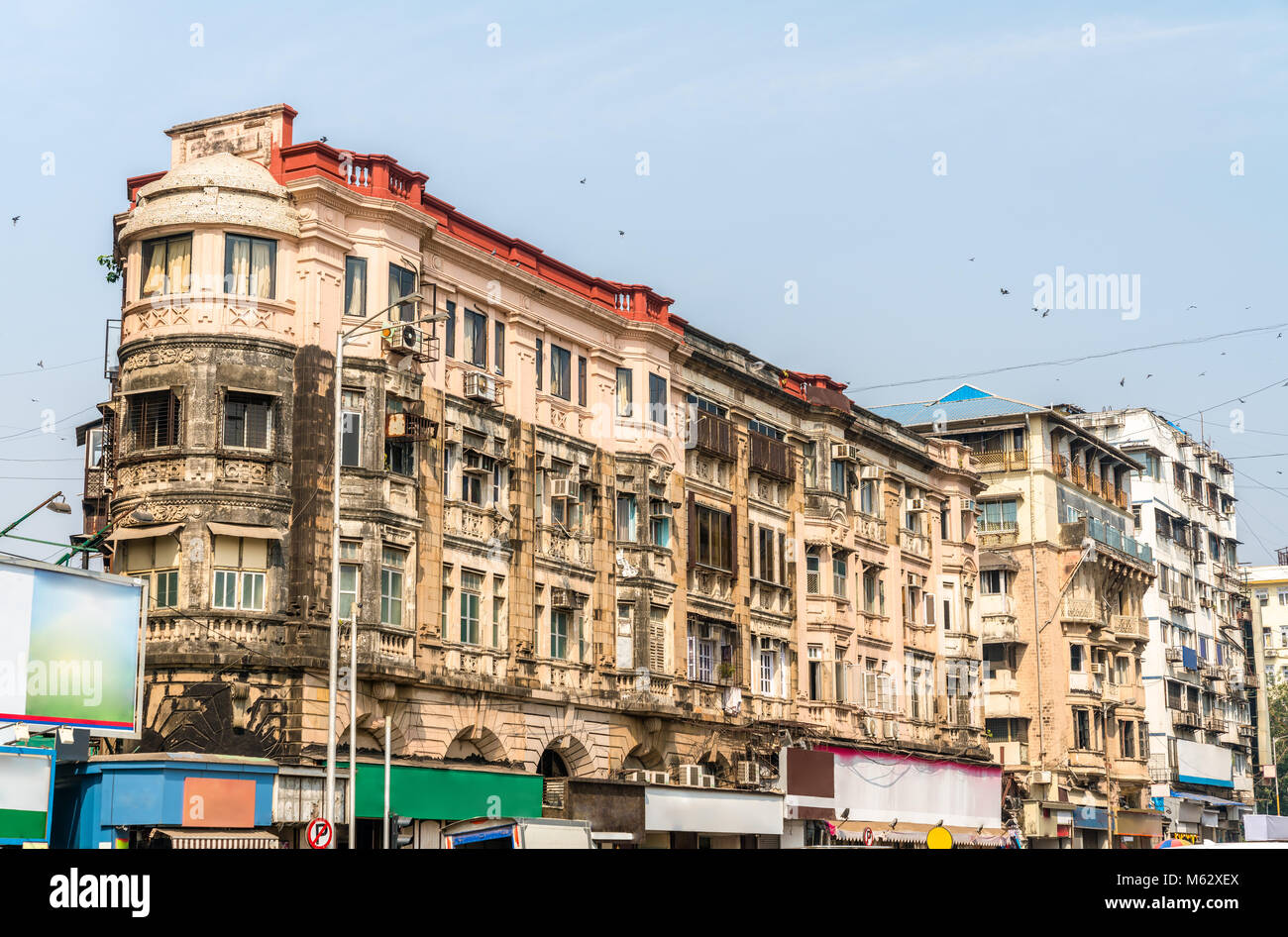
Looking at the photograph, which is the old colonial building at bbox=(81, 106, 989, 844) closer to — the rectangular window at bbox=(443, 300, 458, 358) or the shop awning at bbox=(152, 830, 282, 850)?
the rectangular window at bbox=(443, 300, 458, 358)

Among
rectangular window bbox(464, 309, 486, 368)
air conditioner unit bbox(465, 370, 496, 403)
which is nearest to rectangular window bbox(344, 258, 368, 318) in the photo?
air conditioner unit bbox(465, 370, 496, 403)

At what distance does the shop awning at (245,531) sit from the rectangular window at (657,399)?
14997 millimetres

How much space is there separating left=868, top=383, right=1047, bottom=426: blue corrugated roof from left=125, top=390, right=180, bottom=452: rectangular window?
47677 millimetres

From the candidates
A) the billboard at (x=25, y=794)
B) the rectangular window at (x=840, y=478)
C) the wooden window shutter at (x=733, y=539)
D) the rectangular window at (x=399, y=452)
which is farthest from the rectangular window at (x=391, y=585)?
the rectangular window at (x=840, y=478)

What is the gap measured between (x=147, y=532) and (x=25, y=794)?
7.89 metres

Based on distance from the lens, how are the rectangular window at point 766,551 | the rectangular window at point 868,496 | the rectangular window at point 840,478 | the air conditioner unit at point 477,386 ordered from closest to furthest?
the air conditioner unit at point 477,386
the rectangular window at point 766,551
the rectangular window at point 840,478
the rectangular window at point 868,496

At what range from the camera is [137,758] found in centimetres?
3194

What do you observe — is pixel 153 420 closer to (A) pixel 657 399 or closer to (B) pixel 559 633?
(B) pixel 559 633

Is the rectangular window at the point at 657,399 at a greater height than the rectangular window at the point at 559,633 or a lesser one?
greater

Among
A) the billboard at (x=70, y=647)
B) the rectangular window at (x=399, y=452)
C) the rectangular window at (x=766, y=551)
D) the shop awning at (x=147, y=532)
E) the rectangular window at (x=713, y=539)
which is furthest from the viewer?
the rectangular window at (x=766, y=551)

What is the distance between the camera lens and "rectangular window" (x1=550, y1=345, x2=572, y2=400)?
45.0m

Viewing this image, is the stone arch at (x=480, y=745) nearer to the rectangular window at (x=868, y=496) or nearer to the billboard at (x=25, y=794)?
the billboard at (x=25, y=794)

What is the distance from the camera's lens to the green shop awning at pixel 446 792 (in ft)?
117
